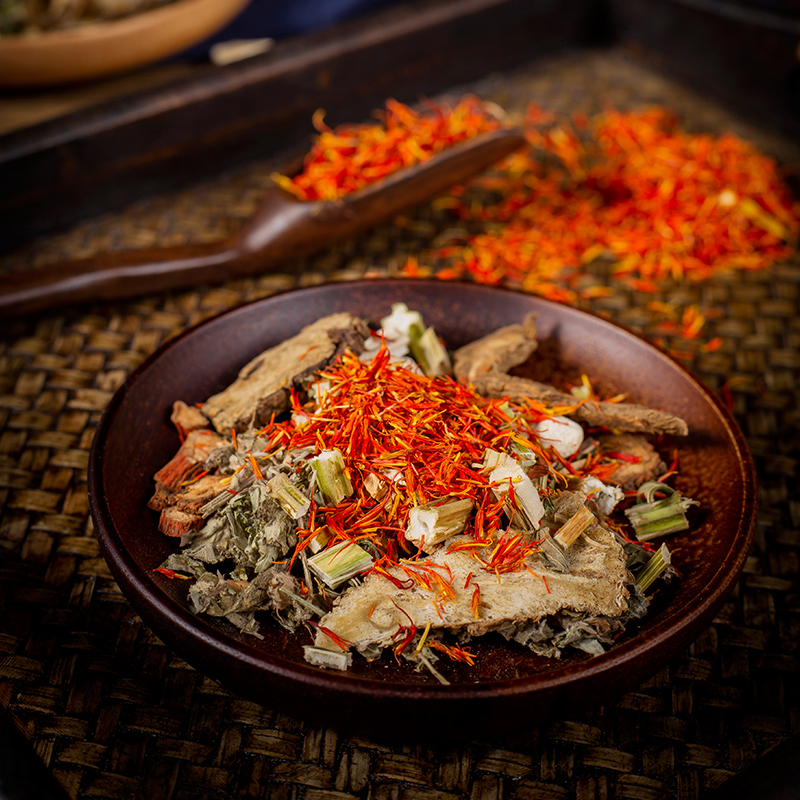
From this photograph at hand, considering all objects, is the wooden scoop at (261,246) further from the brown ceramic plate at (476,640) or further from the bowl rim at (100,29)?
the bowl rim at (100,29)

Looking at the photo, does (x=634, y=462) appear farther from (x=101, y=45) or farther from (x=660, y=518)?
(x=101, y=45)

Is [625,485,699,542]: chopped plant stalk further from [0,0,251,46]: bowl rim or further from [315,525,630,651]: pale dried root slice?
[0,0,251,46]: bowl rim

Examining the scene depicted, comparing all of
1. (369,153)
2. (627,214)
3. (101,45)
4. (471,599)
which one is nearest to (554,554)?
(471,599)

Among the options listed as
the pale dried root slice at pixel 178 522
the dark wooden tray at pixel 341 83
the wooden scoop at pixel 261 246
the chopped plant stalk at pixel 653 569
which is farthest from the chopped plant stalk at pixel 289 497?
the dark wooden tray at pixel 341 83

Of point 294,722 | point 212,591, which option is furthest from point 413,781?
point 212,591

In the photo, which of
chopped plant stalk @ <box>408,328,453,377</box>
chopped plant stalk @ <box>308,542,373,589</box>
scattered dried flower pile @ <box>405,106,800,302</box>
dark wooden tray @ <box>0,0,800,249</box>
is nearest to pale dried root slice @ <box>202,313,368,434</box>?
chopped plant stalk @ <box>408,328,453,377</box>

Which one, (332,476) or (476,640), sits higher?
(332,476)
